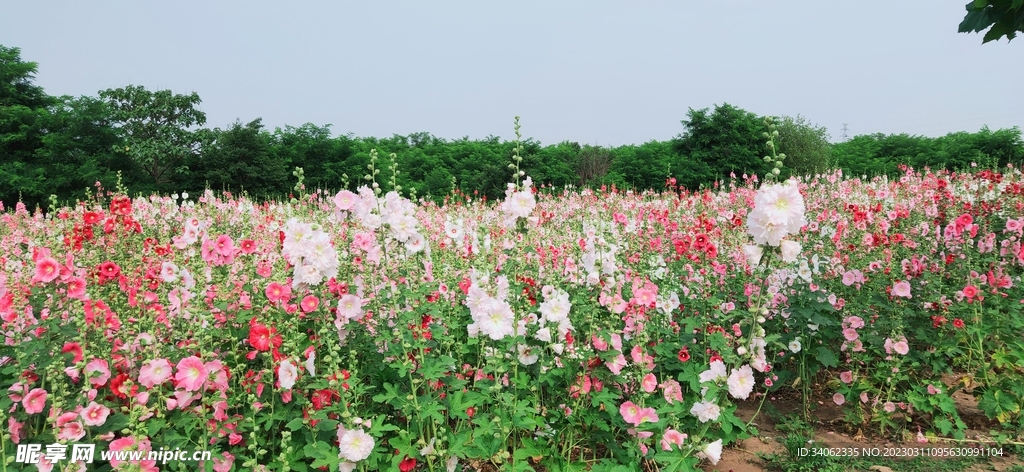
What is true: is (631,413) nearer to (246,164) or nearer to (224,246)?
(224,246)

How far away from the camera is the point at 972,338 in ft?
13.2

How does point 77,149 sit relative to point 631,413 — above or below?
above

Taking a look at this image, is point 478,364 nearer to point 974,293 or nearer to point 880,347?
point 880,347

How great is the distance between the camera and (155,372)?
227 centimetres

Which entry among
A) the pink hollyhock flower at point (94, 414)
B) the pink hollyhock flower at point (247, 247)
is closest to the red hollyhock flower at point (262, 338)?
the pink hollyhock flower at point (94, 414)

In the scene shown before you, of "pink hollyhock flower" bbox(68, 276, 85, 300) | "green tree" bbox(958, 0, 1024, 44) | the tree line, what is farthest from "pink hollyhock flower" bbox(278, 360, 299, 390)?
the tree line

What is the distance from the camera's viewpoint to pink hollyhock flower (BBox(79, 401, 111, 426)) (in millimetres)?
2174

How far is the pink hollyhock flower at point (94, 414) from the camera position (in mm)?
2174

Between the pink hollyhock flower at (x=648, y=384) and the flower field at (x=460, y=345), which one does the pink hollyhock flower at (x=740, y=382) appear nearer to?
the flower field at (x=460, y=345)

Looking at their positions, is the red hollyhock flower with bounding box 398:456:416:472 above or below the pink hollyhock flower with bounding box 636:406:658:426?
below

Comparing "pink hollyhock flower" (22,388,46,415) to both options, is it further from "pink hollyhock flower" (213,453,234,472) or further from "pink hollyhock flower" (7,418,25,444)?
"pink hollyhock flower" (213,453,234,472)

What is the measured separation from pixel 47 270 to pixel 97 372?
2.65ft

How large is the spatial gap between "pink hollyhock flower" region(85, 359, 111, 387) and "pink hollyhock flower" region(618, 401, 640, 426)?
2306 millimetres

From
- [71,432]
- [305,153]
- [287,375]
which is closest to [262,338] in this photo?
[287,375]
